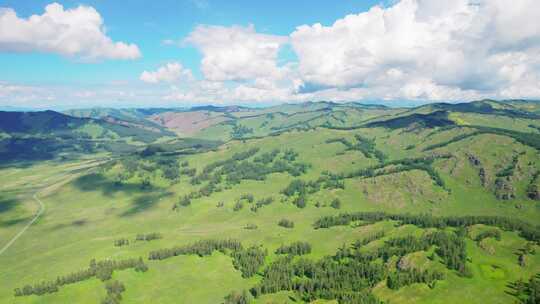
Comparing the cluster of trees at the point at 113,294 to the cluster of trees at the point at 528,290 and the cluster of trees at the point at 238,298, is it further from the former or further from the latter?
the cluster of trees at the point at 528,290

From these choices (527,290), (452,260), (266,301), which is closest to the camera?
(527,290)

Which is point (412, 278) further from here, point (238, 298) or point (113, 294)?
point (113, 294)

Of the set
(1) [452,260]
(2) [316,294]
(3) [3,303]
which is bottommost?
(3) [3,303]

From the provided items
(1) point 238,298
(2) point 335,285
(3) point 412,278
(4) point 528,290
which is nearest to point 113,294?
(1) point 238,298

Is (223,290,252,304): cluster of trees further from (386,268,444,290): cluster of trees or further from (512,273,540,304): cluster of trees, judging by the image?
(512,273,540,304): cluster of trees

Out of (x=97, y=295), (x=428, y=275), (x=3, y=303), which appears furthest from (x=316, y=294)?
(x=3, y=303)

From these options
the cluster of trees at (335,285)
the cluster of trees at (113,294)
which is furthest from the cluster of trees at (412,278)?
the cluster of trees at (113,294)

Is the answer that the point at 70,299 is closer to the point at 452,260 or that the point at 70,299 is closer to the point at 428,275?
the point at 428,275

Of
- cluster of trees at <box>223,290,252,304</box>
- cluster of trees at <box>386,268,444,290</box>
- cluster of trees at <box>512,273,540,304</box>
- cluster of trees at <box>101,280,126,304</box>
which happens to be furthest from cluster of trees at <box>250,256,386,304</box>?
cluster of trees at <box>101,280,126,304</box>
